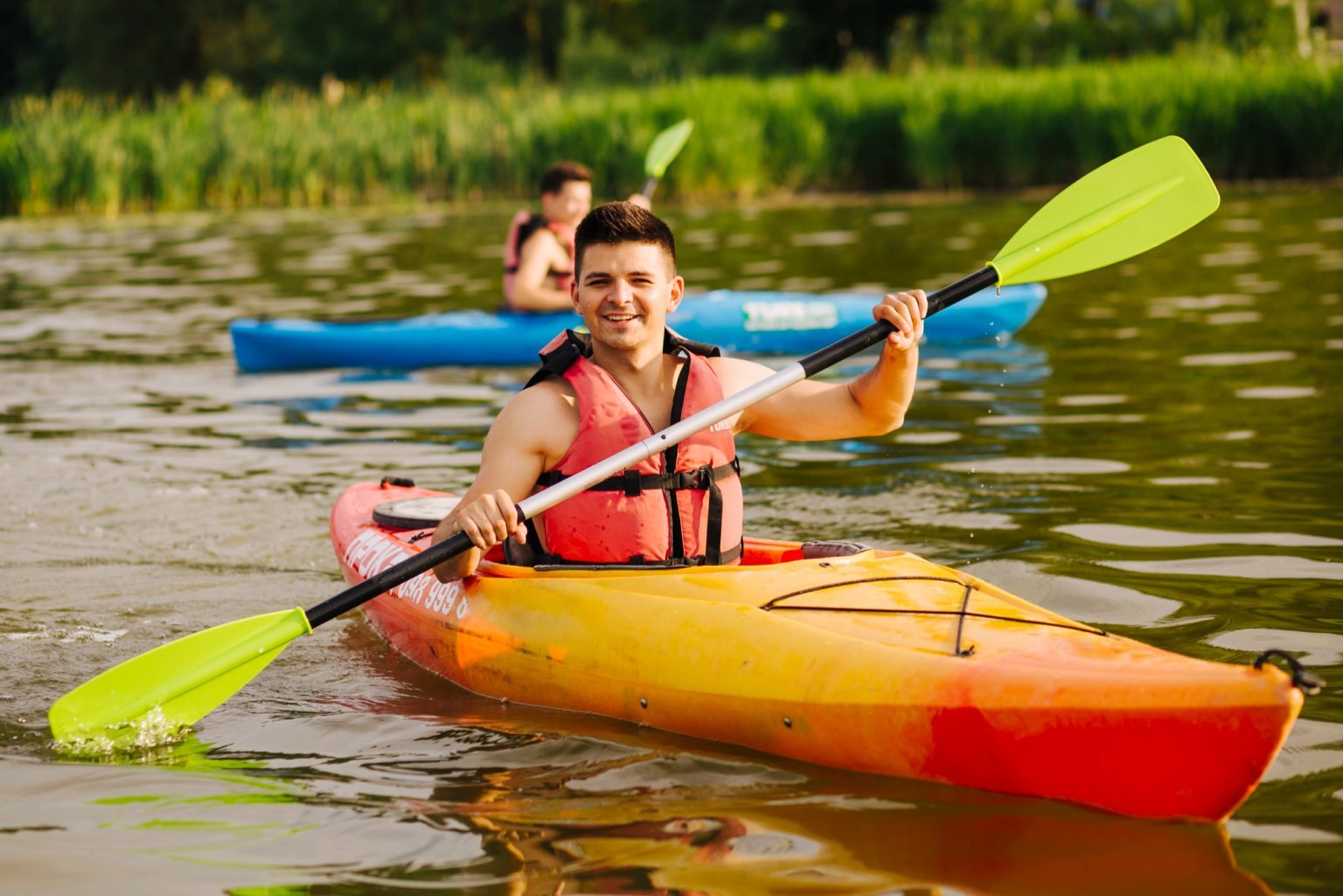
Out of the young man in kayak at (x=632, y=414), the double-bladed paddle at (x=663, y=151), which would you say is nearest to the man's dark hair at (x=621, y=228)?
the young man in kayak at (x=632, y=414)

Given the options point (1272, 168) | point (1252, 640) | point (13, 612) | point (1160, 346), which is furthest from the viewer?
point (1272, 168)

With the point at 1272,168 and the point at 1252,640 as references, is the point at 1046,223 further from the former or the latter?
the point at 1272,168

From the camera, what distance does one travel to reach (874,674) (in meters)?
3.18

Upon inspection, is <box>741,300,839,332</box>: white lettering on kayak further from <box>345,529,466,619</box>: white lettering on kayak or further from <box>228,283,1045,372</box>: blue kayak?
<box>345,529,466,619</box>: white lettering on kayak

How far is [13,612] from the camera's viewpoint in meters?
4.64

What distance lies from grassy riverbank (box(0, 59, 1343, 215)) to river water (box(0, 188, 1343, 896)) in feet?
15.2

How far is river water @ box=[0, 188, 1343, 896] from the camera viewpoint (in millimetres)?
2865

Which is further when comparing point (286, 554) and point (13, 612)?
point (286, 554)

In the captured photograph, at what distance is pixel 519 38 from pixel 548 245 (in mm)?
31292

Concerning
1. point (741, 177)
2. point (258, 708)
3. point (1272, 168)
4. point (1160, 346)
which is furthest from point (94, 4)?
point (258, 708)

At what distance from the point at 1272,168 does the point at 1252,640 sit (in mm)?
12649

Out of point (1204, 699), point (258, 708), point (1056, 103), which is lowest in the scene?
point (258, 708)

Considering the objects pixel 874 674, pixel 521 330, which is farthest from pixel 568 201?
pixel 874 674

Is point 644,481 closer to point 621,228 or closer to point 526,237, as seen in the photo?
point 621,228
